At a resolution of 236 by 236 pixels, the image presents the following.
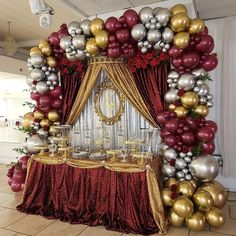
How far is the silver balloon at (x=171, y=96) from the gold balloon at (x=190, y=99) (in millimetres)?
130

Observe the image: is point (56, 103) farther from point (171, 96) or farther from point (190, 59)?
point (190, 59)

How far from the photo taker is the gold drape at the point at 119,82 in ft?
11.6

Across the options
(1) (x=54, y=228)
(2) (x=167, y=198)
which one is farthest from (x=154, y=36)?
(1) (x=54, y=228)

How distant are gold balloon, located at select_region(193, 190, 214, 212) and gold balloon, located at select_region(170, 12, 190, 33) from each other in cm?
198

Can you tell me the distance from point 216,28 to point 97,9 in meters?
2.01

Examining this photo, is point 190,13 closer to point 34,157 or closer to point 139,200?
point 139,200

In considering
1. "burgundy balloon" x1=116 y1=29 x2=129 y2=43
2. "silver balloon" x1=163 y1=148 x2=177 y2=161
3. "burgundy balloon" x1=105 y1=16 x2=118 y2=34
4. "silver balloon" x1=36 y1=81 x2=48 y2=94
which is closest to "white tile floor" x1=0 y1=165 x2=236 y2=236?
"silver balloon" x1=163 y1=148 x2=177 y2=161

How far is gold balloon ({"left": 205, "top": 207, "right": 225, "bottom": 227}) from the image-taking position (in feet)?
9.04

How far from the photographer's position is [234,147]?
156 inches

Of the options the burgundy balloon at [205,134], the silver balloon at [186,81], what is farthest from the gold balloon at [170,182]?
the silver balloon at [186,81]

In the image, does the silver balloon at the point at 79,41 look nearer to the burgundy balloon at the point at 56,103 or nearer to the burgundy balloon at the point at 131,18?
the burgundy balloon at the point at 131,18

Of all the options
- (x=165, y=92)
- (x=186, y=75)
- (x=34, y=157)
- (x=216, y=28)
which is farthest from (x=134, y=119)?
(x=216, y=28)

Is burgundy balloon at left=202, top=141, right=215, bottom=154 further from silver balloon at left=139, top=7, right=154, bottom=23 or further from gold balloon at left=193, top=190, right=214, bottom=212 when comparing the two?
silver balloon at left=139, top=7, right=154, bottom=23

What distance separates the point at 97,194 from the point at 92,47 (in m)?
1.95
